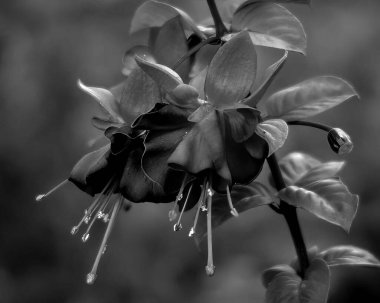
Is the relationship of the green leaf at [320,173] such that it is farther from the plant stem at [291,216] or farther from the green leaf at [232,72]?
the green leaf at [232,72]

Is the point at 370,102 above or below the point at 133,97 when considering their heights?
below

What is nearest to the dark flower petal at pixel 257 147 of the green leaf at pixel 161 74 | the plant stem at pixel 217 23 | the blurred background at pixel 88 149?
the green leaf at pixel 161 74

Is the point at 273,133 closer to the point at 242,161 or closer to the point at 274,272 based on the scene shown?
the point at 242,161

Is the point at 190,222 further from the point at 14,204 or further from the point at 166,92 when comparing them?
the point at 166,92

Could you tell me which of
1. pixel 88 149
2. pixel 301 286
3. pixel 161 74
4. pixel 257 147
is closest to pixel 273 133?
pixel 257 147

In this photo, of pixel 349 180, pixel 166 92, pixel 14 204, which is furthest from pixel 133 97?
pixel 14 204

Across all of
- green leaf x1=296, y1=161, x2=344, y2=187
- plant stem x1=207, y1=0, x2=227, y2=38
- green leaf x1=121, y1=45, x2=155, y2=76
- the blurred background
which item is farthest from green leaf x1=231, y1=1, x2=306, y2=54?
the blurred background
